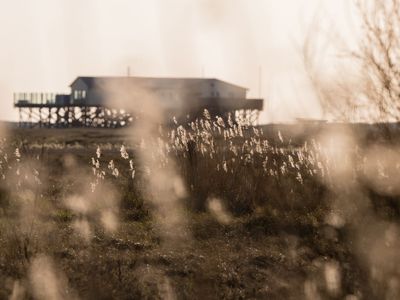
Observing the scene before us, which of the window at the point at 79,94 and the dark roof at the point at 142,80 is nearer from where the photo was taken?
the dark roof at the point at 142,80

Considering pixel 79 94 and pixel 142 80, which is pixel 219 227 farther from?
pixel 79 94

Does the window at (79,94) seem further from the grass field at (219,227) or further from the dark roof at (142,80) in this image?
the grass field at (219,227)

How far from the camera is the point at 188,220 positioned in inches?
298

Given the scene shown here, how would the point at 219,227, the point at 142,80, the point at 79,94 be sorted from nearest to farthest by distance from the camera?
the point at 219,227
the point at 142,80
the point at 79,94

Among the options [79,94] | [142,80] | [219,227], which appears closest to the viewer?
[219,227]

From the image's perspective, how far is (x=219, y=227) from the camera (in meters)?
7.30

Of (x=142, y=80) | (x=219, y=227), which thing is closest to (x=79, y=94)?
(x=142, y=80)

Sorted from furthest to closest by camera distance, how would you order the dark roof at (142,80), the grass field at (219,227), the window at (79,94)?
the window at (79,94), the dark roof at (142,80), the grass field at (219,227)

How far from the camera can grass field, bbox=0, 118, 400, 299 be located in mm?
5336

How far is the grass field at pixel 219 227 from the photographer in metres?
5.34

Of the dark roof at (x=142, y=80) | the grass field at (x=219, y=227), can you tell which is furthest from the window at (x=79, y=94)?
the grass field at (x=219, y=227)

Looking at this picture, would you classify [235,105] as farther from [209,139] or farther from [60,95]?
[209,139]

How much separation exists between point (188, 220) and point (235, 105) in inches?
1451

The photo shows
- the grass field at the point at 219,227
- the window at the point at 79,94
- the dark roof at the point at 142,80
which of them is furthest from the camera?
the window at the point at 79,94
